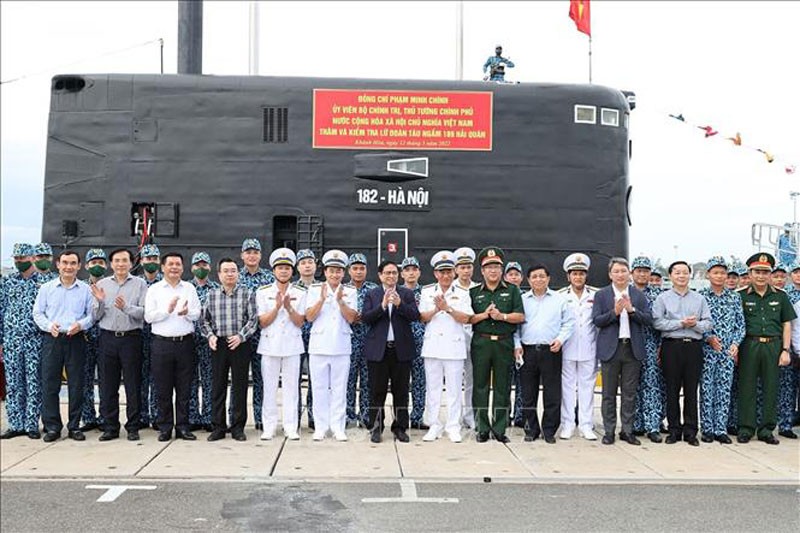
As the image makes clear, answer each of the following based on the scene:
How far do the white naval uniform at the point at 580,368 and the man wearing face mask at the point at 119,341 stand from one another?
4.40m

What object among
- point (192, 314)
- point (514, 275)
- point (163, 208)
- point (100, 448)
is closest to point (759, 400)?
point (514, 275)

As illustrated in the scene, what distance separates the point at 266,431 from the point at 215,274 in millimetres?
3584

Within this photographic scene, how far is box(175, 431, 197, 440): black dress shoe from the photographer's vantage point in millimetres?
8453

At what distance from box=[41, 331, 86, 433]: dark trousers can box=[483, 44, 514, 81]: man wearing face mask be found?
22.7ft

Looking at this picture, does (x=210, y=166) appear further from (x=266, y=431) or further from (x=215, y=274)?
(x=266, y=431)

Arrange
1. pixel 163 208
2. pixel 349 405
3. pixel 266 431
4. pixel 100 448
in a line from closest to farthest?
pixel 100 448
pixel 266 431
pixel 349 405
pixel 163 208

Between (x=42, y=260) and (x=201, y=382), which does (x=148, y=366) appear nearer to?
(x=201, y=382)

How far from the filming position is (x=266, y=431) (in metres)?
8.61

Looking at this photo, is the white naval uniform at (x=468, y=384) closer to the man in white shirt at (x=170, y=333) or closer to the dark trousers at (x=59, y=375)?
the man in white shirt at (x=170, y=333)

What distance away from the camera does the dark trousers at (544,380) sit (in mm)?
8859

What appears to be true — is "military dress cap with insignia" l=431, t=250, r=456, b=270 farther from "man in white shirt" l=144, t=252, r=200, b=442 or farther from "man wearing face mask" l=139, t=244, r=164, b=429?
"man wearing face mask" l=139, t=244, r=164, b=429

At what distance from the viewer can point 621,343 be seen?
880 cm

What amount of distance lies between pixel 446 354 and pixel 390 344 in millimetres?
584

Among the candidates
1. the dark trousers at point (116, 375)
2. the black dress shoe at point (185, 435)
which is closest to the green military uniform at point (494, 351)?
the black dress shoe at point (185, 435)
